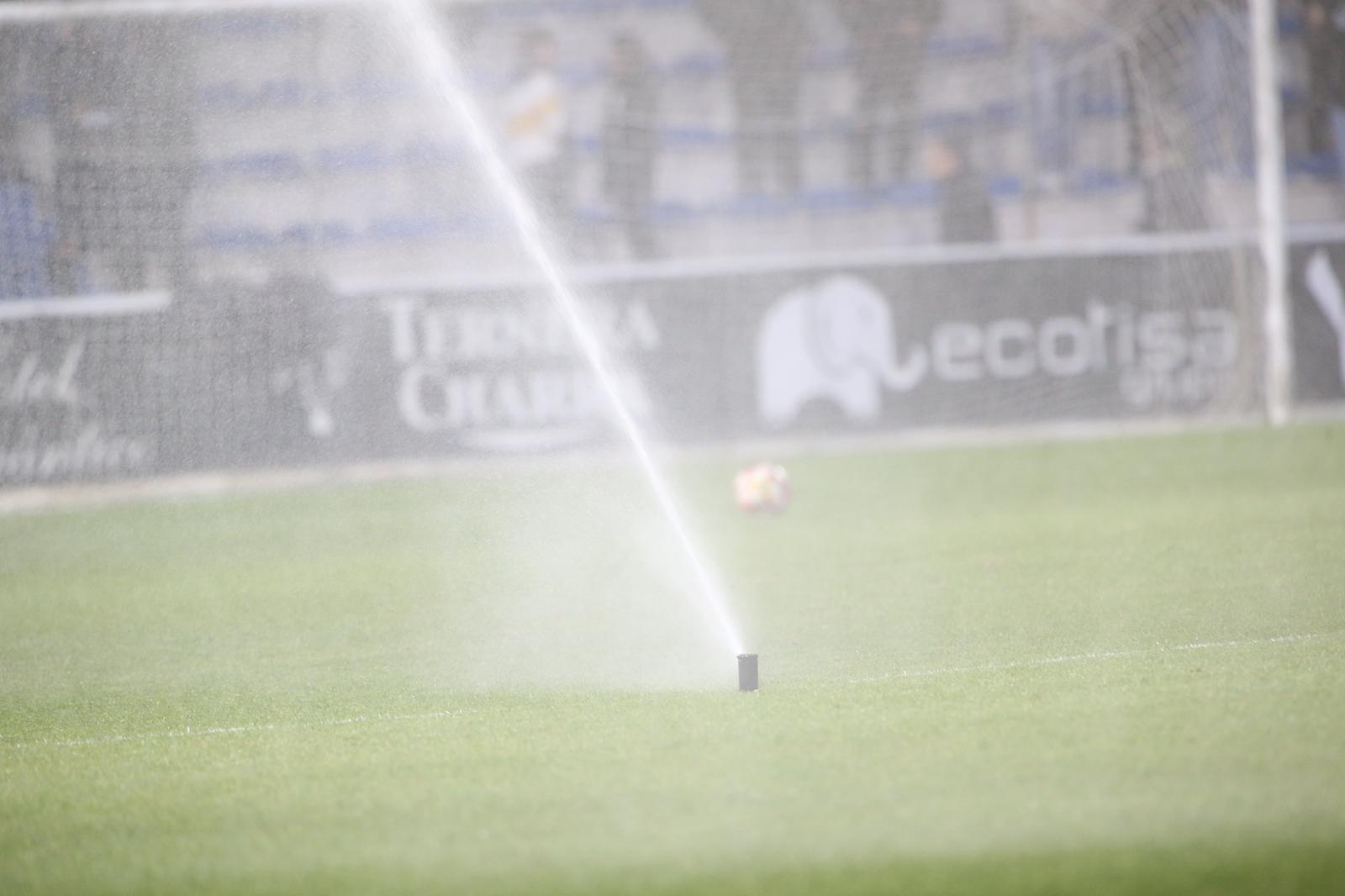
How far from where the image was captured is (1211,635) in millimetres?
4691

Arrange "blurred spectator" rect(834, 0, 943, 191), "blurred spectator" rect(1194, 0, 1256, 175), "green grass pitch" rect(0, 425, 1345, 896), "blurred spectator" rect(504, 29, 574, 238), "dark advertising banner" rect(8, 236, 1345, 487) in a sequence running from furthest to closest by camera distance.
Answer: "blurred spectator" rect(504, 29, 574, 238)
"blurred spectator" rect(834, 0, 943, 191)
"blurred spectator" rect(1194, 0, 1256, 175)
"dark advertising banner" rect(8, 236, 1345, 487)
"green grass pitch" rect(0, 425, 1345, 896)

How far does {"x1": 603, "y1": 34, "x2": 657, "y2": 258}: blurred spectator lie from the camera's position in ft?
41.2

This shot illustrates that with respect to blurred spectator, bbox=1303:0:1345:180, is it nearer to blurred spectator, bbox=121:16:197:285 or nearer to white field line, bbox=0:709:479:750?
blurred spectator, bbox=121:16:197:285

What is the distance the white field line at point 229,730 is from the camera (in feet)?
14.0


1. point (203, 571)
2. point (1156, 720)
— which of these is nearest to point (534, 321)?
point (203, 571)

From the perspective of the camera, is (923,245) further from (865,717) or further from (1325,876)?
(1325,876)

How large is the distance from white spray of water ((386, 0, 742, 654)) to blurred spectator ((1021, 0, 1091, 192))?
12.6ft

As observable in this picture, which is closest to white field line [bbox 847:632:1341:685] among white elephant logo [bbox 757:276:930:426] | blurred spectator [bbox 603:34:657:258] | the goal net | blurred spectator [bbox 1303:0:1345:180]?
the goal net

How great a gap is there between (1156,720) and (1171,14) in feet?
30.4

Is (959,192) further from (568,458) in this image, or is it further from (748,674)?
(748,674)

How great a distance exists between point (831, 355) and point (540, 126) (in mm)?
3372

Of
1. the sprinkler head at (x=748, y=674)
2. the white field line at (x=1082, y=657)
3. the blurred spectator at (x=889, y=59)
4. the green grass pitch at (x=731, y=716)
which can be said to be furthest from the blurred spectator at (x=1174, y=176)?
the sprinkler head at (x=748, y=674)

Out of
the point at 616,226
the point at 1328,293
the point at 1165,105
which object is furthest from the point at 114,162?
the point at 1328,293

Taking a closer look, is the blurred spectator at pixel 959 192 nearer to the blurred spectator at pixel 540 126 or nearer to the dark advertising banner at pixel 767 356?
the dark advertising banner at pixel 767 356
